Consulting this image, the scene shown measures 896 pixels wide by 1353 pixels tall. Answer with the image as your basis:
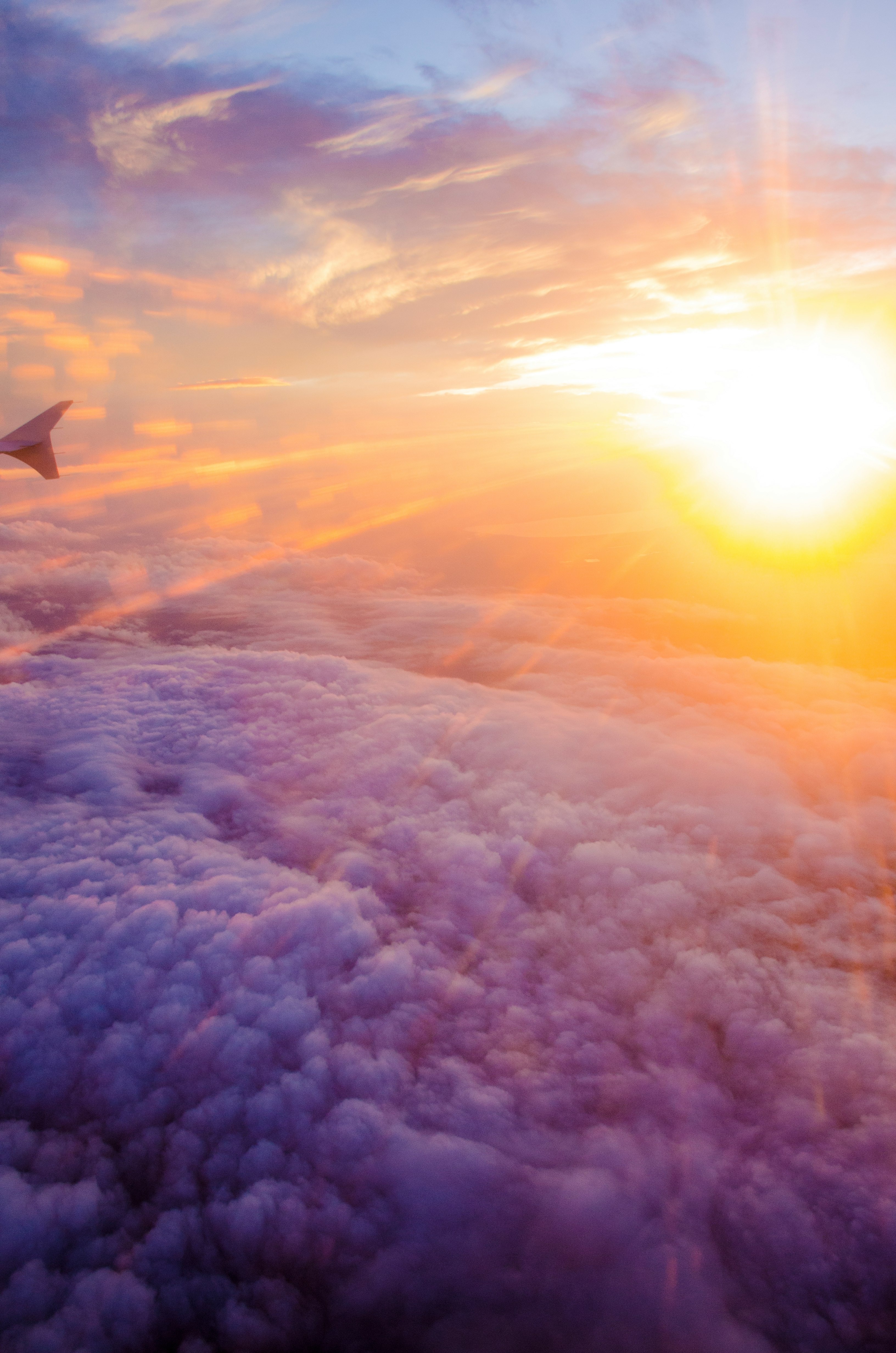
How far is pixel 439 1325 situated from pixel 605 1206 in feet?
14.8

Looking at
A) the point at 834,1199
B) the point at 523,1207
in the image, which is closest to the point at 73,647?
the point at 523,1207

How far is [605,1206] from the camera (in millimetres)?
13805

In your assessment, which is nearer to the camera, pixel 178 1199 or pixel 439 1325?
pixel 439 1325

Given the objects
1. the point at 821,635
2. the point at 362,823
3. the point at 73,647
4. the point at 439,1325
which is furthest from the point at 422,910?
the point at 821,635

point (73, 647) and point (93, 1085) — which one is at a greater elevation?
point (73, 647)

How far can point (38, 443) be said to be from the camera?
17.6 metres

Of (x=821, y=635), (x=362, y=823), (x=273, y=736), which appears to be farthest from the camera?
(x=821, y=635)

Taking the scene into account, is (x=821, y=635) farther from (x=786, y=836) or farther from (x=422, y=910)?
(x=422, y=910)

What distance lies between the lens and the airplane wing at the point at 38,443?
1725 centimetres

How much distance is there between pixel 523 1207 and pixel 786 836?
83.4 ft

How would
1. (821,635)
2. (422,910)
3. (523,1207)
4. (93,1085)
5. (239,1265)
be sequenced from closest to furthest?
(239,1265)
(523,1207)
(93,1085)
(422,910)
(821,635)

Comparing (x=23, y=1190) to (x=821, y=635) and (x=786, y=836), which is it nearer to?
(x=786, y=836)

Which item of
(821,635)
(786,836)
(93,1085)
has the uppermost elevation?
(821,635)

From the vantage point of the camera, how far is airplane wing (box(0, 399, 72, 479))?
17.2 m
